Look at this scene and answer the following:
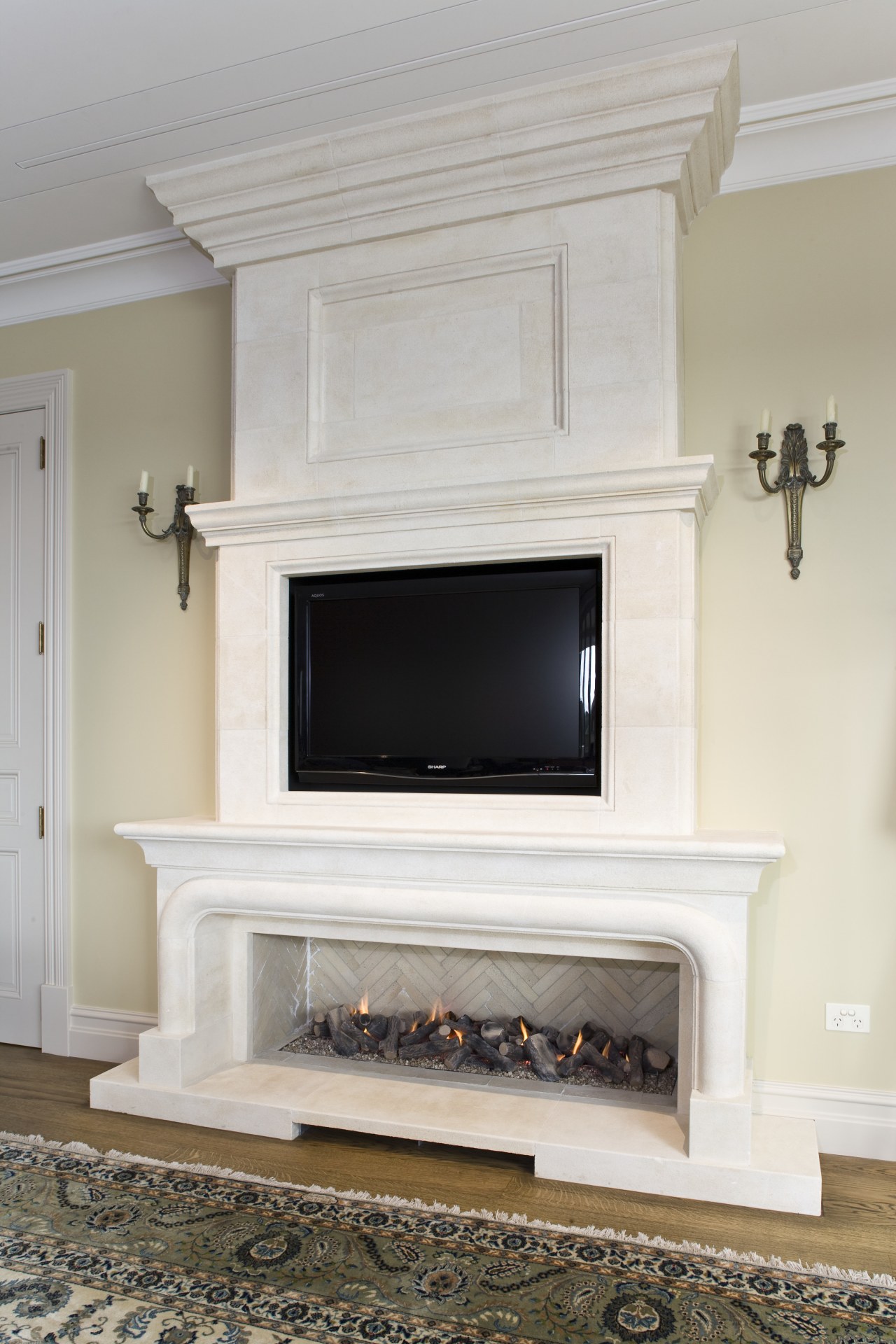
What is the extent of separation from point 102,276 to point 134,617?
1.31 m

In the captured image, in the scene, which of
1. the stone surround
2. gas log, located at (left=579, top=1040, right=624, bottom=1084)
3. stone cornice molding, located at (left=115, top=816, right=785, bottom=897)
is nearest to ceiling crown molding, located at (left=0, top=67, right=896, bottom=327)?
the stone surround

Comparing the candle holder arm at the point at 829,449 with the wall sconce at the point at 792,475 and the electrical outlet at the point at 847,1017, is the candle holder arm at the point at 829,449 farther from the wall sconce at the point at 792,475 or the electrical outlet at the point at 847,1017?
the electrical outlet at the point at 847,1017

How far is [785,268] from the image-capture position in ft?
9.14

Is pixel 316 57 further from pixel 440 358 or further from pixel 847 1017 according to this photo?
pixel 847 1017

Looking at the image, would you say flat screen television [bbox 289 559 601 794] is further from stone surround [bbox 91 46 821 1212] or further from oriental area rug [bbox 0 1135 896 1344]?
oriental area rug [bbox 0 1135 896 1344]

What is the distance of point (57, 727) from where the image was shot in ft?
11.9

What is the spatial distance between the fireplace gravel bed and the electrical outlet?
48 centimetres

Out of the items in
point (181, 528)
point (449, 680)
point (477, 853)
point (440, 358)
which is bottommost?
point (477, 853)

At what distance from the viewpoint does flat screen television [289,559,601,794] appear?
2752mm

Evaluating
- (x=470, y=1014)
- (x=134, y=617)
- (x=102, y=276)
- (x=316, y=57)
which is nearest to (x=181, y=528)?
(x=134, y=617)

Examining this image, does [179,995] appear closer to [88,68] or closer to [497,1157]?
[497,1157]

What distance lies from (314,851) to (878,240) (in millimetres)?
2391

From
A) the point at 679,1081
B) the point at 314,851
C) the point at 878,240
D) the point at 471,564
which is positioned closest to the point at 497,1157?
the point at 679,1081

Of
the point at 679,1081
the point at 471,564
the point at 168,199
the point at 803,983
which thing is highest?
the point at 168,199
